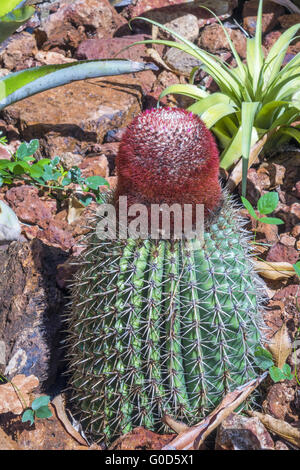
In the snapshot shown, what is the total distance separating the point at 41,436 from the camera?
5.82 ft

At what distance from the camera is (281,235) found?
251 centimetres

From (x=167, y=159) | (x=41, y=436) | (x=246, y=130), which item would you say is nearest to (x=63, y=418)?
(x=41, y=436)

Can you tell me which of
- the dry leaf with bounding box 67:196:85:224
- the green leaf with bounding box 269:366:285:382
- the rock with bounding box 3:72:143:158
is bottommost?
the green leaf with bounding box 269:366:285:382

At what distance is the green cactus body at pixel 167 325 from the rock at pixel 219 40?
2.37 metres

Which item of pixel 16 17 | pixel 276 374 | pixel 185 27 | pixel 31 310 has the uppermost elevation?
pixel 185 27

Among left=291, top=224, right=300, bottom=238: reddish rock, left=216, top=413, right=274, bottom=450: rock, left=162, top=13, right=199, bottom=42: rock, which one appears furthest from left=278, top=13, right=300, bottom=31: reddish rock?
left=216, top=413, right=274, bottom=450: rock

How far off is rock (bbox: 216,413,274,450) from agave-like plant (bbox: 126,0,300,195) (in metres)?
1.49

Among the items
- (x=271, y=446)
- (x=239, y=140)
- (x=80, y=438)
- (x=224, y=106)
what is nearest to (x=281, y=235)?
(x=239, y=140)

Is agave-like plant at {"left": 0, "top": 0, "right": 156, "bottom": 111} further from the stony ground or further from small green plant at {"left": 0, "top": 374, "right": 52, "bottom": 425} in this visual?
small green plant at {"left": 0, "top": 374, "right": 52, "bottom": 425}

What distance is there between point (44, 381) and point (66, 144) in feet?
5.06

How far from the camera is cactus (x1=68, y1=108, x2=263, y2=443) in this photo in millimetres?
1434

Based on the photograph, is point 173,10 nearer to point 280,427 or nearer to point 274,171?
point 274,171

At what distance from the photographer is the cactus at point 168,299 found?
4.70 ft

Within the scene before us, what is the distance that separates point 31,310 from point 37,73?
4.34 feet
